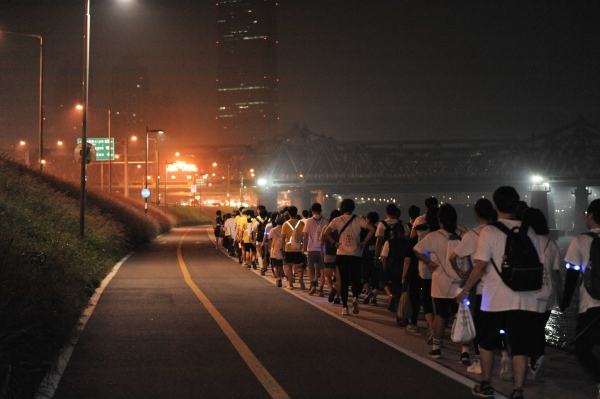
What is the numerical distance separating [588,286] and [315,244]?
9.34 meters

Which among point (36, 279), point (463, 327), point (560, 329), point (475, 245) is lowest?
point (560, 329)

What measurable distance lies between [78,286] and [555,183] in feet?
378

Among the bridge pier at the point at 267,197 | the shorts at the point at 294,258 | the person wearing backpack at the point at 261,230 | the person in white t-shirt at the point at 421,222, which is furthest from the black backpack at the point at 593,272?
the bridge pier at the point at 267,197

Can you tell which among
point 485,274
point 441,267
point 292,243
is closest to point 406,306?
point 441,267

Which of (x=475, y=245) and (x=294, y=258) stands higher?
(x=475, y=245)

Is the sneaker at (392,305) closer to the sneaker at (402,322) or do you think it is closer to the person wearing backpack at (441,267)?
the sneaker at (402,322)

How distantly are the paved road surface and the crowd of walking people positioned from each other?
72 centimetres

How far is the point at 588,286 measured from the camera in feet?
22.6

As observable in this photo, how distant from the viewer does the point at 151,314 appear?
1284cm

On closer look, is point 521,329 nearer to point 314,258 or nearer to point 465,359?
point 465,359

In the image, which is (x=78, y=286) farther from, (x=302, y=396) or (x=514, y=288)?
(x=514, y=288)

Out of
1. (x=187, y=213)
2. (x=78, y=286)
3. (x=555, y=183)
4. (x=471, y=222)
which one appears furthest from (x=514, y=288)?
(x=555, y=183)

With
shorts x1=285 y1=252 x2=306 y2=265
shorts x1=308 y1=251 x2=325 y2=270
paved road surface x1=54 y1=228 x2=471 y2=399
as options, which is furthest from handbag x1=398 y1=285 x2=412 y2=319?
shorts x1=285 y1=252 x2=306 y2=265

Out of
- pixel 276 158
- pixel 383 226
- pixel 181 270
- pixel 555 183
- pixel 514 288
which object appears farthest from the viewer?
pixel 276 158
